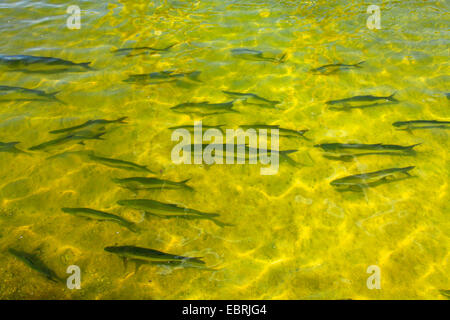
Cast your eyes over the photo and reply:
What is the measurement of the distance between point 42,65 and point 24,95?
967 millimetres

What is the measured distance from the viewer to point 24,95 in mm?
5641

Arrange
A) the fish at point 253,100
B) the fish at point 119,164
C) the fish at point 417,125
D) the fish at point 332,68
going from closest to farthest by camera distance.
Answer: the fish at point 119,164
the fish at point 417,125
the fish at point 253,100
the fish at point 332,68

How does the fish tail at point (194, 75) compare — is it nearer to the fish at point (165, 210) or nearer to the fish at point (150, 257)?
the fish at point (165, 210)

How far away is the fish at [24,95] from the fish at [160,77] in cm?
145

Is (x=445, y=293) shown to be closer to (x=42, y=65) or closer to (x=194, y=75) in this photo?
(x=194, y=75)

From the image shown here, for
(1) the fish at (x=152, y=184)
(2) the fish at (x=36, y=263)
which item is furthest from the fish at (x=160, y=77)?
(2) the fish at (x=36, y=263)

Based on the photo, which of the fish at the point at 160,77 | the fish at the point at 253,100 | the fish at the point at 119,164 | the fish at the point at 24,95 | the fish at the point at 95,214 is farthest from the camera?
the fish at the point at 160,77

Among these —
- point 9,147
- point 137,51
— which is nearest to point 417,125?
point 137,51

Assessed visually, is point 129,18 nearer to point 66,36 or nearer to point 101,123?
point 66,36

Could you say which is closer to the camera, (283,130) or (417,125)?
(283,130)

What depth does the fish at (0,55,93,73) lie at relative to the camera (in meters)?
6.21

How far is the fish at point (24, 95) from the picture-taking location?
5508mm

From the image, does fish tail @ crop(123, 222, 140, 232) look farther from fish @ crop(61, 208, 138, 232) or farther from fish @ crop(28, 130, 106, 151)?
fish @ crop(28, 130, 106, 151)
